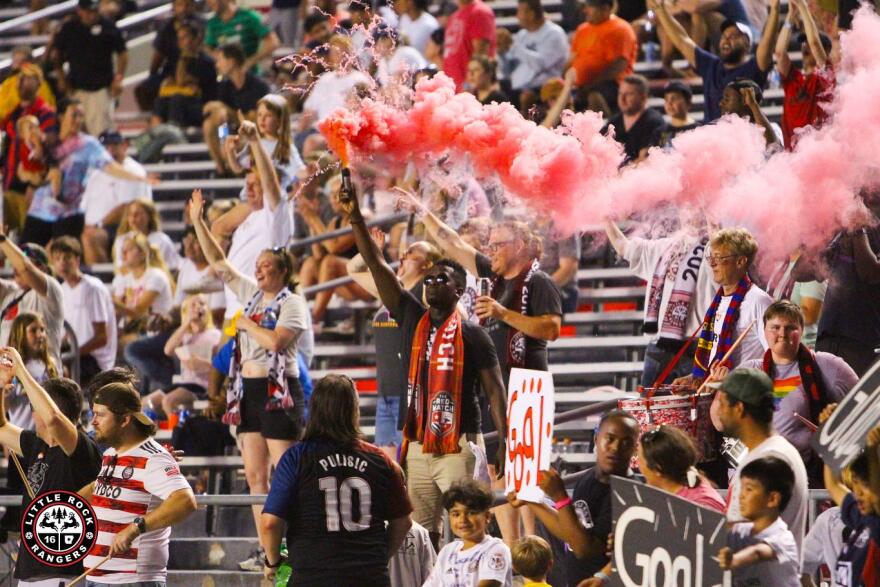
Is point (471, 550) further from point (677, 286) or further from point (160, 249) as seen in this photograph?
point (160, 249)

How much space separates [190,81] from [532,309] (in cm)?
797

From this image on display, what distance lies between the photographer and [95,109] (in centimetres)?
1642

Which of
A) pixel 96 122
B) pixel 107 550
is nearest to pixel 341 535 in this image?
pixel 107 550

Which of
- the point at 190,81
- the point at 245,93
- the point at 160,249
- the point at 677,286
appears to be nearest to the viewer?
the point at 677,286

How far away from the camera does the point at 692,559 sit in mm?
5656

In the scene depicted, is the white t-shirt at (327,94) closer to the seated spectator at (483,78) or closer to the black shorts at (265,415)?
the seated spectator at (483,78)

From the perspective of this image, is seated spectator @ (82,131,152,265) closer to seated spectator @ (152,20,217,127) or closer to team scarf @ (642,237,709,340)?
seated spectator @ (152,20,217,127)

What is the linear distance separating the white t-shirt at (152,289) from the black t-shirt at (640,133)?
12.4ft

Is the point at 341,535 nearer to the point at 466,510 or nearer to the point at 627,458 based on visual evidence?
the point at 466,510

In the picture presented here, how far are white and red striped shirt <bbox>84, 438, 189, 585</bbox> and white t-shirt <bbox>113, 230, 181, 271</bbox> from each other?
616cm

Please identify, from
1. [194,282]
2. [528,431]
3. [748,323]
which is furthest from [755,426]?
[194,282]

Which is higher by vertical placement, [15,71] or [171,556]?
[15,71]

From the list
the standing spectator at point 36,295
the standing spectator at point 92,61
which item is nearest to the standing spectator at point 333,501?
the standing spectator at point 36,295

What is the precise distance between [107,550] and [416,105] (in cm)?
322
